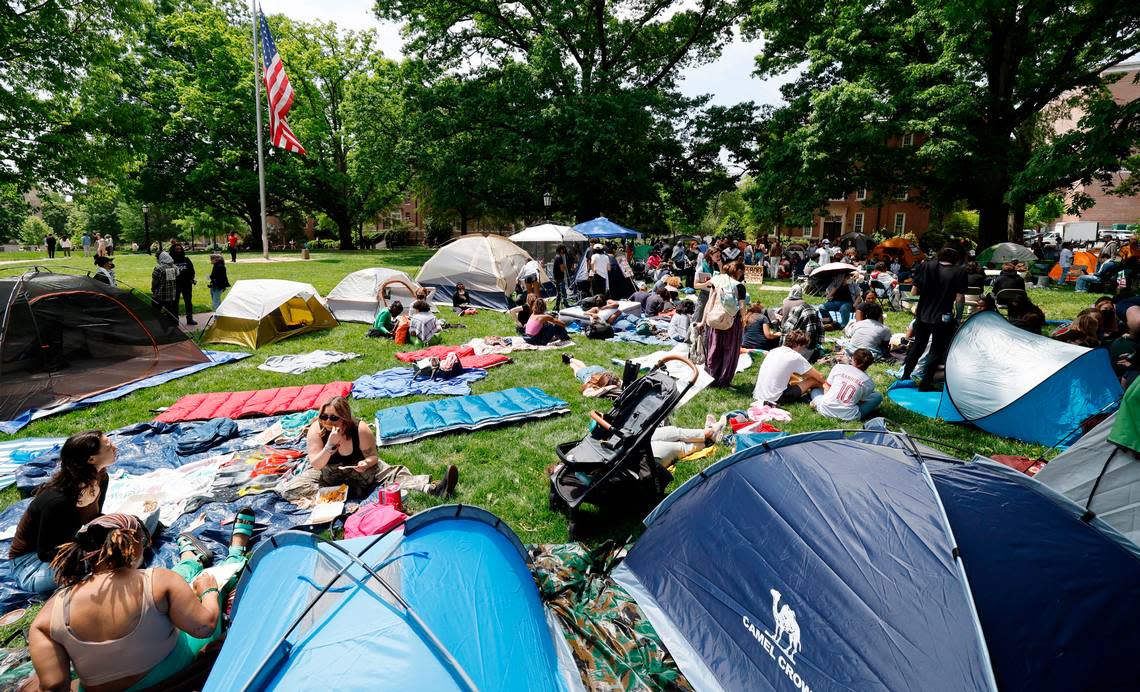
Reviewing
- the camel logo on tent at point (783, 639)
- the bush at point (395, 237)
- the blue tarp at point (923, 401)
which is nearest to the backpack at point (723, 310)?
the blue tarp at point (923, 401)

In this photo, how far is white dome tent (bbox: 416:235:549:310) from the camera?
14.5 m

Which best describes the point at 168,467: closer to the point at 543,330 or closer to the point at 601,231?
the point at 543,330

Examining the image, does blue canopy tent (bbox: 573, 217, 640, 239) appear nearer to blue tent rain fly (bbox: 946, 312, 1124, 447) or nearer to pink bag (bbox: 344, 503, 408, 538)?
blue tent rain fly (bbox: 946, 312, 1124, 447)

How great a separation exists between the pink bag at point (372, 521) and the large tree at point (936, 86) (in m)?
17.4

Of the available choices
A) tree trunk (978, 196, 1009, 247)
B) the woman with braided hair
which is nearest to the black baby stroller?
the woman with braided hair

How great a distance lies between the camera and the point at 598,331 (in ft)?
36.3

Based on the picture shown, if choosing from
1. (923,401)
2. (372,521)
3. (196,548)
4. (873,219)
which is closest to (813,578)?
(372,521)

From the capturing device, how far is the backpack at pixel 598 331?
1109 centimetres

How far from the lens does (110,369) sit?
26.1 feet

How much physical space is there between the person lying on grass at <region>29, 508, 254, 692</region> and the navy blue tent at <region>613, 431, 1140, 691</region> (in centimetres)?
256

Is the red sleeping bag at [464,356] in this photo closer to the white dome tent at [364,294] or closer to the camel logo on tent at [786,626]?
the white dome tent at [364,294]

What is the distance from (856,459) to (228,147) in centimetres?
3617

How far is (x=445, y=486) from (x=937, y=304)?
6.63 meters

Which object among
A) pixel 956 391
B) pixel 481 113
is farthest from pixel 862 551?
pixel 481 113
